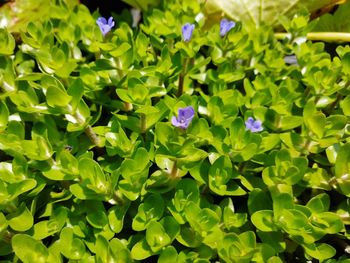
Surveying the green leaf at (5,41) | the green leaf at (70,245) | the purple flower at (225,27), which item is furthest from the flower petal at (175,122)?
the green leaf at (5,41)

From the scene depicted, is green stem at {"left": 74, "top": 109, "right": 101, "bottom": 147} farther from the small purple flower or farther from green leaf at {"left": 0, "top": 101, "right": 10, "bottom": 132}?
the small purple flower

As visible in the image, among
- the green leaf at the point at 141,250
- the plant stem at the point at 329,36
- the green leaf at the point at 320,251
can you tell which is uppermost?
the plant stem at the point at 329,36

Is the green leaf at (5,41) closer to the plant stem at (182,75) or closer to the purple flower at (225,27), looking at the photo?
the plant stem at (182,75)

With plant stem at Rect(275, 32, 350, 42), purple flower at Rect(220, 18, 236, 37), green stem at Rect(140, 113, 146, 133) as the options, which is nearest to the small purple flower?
plant stem at Rect(275, 32, 350, 42)

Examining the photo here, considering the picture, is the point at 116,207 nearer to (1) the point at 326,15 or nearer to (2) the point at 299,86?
(2) the point at 299,86

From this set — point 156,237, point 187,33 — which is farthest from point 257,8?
point 156,237

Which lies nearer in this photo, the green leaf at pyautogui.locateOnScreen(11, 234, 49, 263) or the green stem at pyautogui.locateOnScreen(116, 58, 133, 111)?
the green leaf at pyautogui.locateOnScreen(11, 234, 49, 263)

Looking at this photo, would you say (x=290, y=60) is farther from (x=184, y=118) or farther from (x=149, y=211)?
(x=149, y=211)

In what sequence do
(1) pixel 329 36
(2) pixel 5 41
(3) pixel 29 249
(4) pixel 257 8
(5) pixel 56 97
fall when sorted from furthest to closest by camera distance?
(4) pixel 257 8 < (1) pixel 329 36 < (2) pixel 5 41 < (5) pixel 56 97 < (3) pixel 29 249
